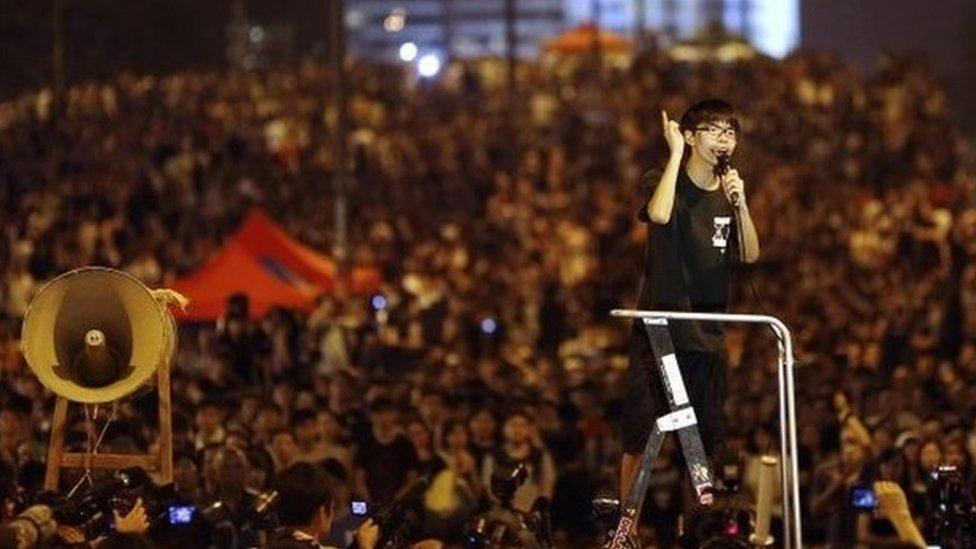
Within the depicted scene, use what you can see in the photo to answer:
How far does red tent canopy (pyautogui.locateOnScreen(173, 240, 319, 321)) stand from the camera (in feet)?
87.4

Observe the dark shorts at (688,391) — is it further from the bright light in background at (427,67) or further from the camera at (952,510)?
the bright light in background at (427,67)

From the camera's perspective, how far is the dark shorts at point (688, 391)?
1193cm

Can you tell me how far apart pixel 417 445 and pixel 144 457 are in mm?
5922

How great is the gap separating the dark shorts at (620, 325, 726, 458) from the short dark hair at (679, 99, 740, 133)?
0.85 m

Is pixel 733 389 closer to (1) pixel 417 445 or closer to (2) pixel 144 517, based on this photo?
(1) pixel 417 445

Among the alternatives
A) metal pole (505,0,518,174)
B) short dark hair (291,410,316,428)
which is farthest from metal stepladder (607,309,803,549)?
metal pole (505,0,518,174)

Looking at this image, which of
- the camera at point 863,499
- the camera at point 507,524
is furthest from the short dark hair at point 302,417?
the camera at point 507,524

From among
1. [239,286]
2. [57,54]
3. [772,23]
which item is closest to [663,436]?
[239,286]

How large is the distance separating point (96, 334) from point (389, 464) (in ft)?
18.4

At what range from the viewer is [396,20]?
80875mm

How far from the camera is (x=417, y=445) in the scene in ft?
60.1

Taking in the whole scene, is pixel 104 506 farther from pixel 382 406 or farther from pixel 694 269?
pixel 382 406

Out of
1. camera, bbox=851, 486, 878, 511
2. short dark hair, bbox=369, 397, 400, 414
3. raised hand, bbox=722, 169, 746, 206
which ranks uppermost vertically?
raised hand, bbox=722, 169, 746, 206

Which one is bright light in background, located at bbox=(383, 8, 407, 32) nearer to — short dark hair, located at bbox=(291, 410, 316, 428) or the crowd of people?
the crowd of people
